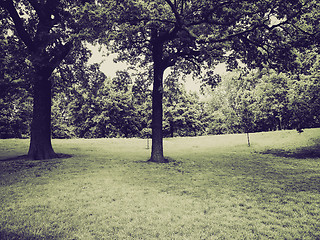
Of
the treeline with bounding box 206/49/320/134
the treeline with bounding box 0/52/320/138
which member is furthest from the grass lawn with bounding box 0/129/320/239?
the treeline with bounding box 0/52/320/138

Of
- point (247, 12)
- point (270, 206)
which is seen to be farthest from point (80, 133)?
point (270, 206)

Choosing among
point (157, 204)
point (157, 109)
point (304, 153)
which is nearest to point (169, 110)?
point (304, 153)

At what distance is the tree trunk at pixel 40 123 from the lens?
14406 mm

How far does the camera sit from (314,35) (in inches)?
475

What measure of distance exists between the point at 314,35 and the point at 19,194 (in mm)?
16601

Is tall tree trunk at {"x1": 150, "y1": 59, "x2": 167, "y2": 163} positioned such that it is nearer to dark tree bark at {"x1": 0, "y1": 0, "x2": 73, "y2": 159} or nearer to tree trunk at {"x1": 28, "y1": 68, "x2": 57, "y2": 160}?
dark tree bark at {"x1": 0, "y1": 0, "x2": 73, "y2": 159}

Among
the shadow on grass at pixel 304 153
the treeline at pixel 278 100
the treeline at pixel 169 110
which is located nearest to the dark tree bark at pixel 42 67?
the treeline at pixel 169 110

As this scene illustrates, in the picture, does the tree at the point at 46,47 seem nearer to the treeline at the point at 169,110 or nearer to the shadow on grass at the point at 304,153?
the treeline at the point at 169,110

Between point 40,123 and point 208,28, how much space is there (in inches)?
514

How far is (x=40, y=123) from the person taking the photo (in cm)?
1452

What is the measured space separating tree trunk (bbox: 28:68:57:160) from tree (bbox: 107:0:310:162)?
5969 millimetres

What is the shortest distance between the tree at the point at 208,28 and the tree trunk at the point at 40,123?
597 centimetres

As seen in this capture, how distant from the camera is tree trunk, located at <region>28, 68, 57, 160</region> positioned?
1441cm

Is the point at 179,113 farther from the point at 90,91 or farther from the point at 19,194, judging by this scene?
the point at 19,194
